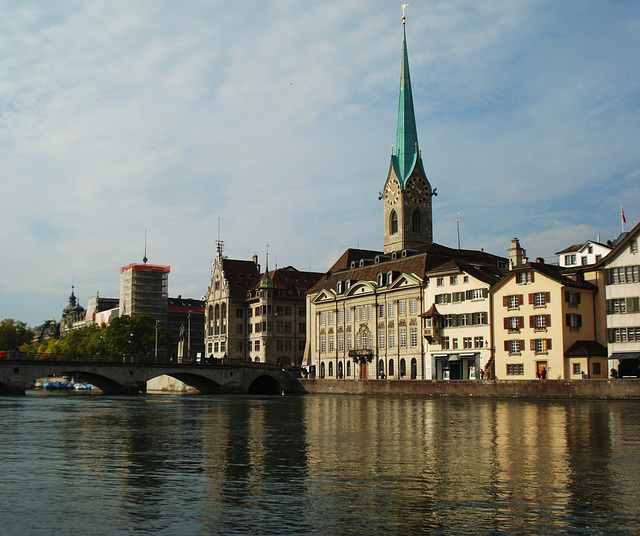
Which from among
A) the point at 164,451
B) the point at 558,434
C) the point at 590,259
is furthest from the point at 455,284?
the point at 164,451

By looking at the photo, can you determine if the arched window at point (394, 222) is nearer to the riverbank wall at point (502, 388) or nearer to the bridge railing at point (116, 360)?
the bridge railing at point (116, 360)

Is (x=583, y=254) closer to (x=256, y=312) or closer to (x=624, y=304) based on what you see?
(x=624, y=304)

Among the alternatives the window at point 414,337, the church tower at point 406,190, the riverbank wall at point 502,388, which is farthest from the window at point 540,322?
the church tower at point 406,190

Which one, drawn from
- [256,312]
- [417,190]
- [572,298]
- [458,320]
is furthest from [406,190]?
[572,298]

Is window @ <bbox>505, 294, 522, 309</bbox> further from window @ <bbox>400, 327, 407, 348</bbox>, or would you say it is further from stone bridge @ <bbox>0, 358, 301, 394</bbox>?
stone bridge @ <bbox>0, 358, 301, 394</bbox>

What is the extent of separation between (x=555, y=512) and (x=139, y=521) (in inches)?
333

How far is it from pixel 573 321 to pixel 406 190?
70.2 metres

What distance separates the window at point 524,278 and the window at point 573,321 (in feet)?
18.1

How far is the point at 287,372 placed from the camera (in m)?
116

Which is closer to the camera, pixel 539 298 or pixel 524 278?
pixel 539 298

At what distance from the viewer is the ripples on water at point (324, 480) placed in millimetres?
16578

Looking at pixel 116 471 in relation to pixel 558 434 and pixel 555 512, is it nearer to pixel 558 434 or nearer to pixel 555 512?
pixel 555 512

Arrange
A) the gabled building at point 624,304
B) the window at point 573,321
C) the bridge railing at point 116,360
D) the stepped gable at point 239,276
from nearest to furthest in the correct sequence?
1. the gabled building at point 624,304
2. the window at point 573,321
3. the bridge railing at point 116,360
4. the stepped gable at point 239,276

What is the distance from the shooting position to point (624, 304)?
262ft
